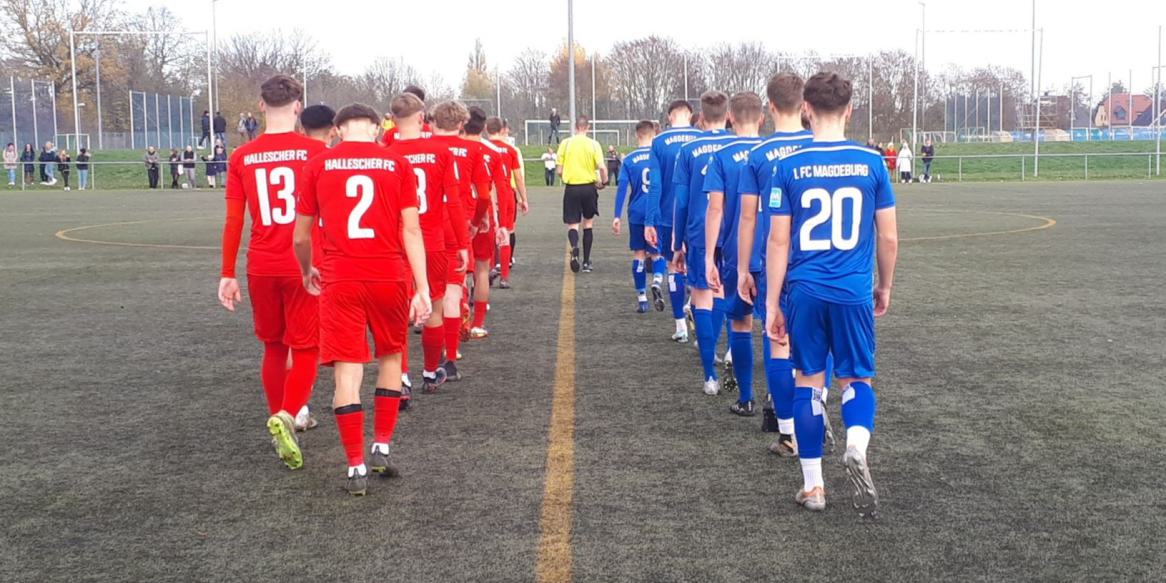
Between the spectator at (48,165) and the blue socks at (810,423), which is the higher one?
the spectator at (48,165)

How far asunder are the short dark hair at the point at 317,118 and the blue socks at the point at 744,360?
2710mm

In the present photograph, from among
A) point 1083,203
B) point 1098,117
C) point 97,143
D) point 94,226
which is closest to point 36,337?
point 94,226

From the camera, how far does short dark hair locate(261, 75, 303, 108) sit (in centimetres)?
584

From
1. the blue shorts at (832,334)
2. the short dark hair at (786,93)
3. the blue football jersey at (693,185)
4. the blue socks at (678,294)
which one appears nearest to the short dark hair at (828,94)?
the short dark hair at (786,93)

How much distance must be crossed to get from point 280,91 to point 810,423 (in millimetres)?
3165

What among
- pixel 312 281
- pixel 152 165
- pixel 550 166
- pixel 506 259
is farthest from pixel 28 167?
pixel 312 281

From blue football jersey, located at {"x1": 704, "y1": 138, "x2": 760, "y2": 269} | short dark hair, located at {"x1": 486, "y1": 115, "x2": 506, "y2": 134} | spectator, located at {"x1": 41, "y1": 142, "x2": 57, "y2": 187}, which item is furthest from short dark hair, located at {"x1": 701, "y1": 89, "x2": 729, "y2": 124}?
spectator, located at {"x1": 41, "y1": 142, "x2": 57, "y2": 187}

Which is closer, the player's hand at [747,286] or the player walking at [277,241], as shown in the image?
the player's hand at [747,286]

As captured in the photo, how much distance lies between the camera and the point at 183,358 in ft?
29.8

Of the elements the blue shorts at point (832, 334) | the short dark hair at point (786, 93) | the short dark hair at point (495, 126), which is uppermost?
the short dark hair at point (495, 126)

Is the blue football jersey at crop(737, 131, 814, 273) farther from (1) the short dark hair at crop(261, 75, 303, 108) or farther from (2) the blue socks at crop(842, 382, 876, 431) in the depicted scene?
(1) the short dark hair at crop(261, 75, 303, 108)

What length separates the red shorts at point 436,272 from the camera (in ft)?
25.6

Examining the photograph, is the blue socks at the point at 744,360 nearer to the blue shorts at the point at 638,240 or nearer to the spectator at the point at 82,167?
the blue shorts at the point at 638,240

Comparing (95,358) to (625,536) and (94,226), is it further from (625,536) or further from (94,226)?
(94,226)
